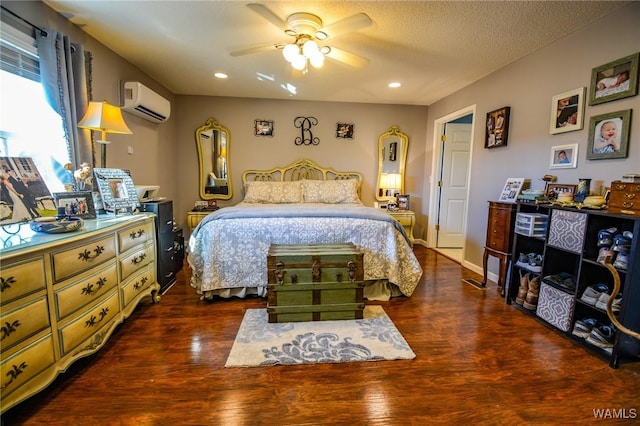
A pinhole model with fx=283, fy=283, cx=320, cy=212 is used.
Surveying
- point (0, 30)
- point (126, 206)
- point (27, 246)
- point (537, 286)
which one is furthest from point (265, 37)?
point (537, 286)

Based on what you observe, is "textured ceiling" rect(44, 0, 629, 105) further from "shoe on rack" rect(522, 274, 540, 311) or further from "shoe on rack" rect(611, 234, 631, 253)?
"shoe on rack" rect(522, 274, 540, 311)

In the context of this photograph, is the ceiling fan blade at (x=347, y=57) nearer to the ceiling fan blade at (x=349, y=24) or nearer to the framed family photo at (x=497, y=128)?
the ceiling fan blade at (x=349, y=24)

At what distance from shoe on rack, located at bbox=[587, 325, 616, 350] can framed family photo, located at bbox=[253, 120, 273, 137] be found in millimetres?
4503

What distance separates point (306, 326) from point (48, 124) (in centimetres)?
257

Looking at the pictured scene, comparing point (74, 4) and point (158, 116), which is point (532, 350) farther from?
point (158, 116)

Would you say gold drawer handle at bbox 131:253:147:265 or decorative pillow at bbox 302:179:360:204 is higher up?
decorative pillow at bbox 302:179:360:204

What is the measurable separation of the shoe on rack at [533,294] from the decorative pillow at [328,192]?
8.03 feet

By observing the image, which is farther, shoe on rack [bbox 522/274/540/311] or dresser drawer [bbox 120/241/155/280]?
shoe on rack [bbox 522/274/540/311]

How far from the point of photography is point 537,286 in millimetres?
2502

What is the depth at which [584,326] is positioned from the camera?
80.4 inches

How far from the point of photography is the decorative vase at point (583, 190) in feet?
7.46

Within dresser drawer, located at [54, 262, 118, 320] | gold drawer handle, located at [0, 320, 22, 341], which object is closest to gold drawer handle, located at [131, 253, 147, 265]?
dresser drawer, located at [54, 262, 118, 320]

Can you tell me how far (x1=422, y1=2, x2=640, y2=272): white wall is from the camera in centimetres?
213

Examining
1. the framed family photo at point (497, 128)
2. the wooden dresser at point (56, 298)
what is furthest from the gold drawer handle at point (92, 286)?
the framed family photo at point (497, 128)
